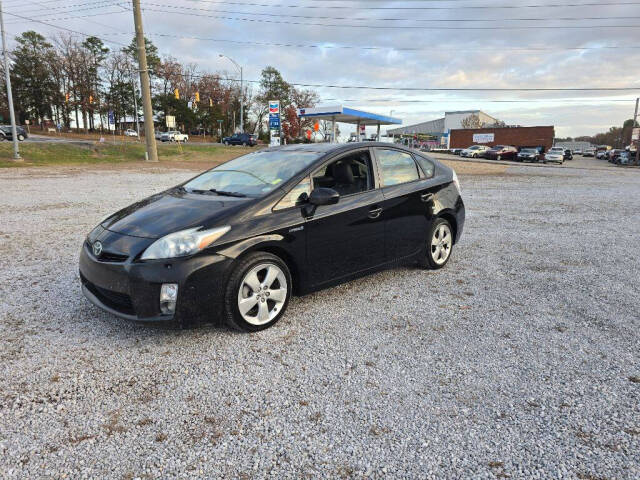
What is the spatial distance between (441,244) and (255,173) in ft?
8.03

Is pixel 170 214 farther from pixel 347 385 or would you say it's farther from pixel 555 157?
pixel 555 157

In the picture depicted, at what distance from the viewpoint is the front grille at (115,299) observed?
127 inches

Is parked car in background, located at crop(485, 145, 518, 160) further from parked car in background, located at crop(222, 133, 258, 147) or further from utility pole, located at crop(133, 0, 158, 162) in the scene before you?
utility pole, located at crop(133, 0, 158, 162)

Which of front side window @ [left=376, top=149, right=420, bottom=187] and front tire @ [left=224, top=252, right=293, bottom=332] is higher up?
front side window @ [left=376, top=149, right=420, bottom=187]

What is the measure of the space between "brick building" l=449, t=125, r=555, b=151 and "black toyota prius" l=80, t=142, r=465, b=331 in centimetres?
7284

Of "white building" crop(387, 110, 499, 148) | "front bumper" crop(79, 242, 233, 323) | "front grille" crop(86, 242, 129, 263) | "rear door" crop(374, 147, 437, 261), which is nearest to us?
"front bumper" crop(79, 242, 233, 323)

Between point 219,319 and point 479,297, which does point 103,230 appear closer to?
point 219,319

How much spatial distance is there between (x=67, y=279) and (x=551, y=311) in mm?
5047

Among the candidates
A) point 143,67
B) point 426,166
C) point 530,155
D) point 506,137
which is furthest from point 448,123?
point 426,166

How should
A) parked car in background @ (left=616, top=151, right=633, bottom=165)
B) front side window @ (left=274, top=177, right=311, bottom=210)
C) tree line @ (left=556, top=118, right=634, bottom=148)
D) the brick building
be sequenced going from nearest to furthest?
1. front side window @ (left=274, top=177, right=311, bottom=210)
2. parked car in background @ (left=616, top=151, right=633, bottom=165)
3. the brick building
4. tree line @ (left=556, top=118, right=634, bottom=148)

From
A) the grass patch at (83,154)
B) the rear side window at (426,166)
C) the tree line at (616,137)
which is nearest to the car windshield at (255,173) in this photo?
the rear side window at (426,166)

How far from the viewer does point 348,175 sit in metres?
4.35

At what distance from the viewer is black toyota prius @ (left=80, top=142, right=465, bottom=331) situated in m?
3.22

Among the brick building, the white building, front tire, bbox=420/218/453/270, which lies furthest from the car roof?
the white building
